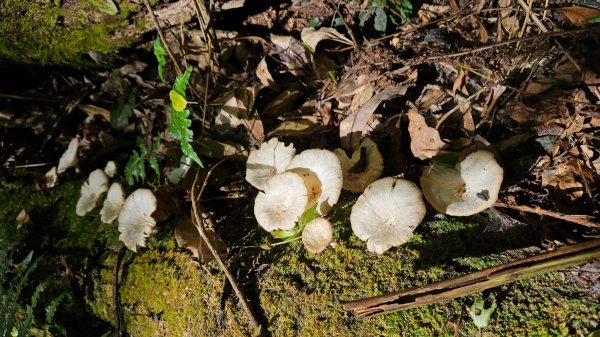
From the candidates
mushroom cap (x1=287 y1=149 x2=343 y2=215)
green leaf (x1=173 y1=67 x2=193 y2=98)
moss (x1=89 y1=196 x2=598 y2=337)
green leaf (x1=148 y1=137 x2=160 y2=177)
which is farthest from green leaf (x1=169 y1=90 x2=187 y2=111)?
moss (x1=89 y1=196 x2=598 y2=337)

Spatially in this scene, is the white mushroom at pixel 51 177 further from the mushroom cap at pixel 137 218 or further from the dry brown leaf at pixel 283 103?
the dry brown leaf at pixel 283 103

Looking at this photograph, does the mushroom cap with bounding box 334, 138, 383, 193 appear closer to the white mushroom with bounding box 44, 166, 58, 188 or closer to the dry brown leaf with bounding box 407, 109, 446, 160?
the dry brown leaf with bounding box 407, 109, 446, 160

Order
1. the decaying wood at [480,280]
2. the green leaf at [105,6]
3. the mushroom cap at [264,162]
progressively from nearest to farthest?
the decaying wood at [480,280] < the mushroom cap at [264,162] < the green leaf at [105,6]

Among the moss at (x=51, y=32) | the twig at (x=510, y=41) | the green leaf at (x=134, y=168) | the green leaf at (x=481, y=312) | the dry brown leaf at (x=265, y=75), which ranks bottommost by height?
the green leaf at (x=481, y=312)

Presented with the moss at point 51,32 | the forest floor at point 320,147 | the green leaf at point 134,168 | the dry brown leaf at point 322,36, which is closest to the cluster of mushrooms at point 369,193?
the forest floor at point 320,147

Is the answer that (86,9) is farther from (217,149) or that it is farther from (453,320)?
(453,320)
